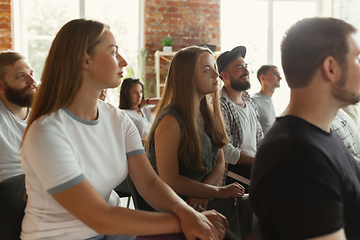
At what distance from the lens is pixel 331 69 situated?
3.13 ft

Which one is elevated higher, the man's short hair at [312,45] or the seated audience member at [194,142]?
the man's short hair at [312,45]

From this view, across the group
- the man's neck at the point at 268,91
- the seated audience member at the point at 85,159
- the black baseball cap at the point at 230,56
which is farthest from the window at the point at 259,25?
the seated audience member at the point at 85,159

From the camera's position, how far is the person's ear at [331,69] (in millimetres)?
948

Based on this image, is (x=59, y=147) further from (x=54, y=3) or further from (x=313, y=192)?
(x=54, y=3)

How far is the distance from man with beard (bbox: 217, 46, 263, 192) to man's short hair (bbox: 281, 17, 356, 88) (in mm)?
1296

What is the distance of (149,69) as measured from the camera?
505 cm

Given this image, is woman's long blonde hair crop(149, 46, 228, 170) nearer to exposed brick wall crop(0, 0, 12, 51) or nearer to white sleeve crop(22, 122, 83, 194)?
white sleeve crop(22, 122, 83, 194)

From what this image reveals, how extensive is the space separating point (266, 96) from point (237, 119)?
5.85 ft

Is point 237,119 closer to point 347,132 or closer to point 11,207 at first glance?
point 347,132

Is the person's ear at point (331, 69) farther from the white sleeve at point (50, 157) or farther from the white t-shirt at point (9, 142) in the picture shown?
the white t-shirt at point (9, 142)

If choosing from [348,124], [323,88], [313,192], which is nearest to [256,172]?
[313,192]

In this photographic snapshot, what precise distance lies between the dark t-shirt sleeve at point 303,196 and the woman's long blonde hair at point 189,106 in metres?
0.83

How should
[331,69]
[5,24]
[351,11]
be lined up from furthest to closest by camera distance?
[351,11] → [5,24] → [331,69]

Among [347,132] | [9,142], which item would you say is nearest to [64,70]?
[9,142]
